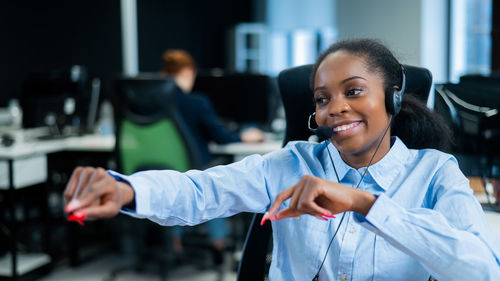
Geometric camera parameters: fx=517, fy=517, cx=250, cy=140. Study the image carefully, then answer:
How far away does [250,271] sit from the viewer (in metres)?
1.14

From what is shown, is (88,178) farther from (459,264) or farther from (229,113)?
(229,113)

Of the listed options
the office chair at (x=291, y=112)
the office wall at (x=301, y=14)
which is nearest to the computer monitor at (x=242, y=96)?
the office chair at (x=291, y=112)

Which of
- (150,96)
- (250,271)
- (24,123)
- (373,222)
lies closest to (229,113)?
(150,96)

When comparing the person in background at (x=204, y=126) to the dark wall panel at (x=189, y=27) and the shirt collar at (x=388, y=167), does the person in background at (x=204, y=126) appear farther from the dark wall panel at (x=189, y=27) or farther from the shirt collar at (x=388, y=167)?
the dark wall panel at (x=189, y=27)

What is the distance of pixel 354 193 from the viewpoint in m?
0.77

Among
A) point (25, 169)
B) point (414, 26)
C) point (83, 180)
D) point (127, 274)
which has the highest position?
point (414, 26)

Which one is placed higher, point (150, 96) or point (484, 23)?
point (484, 23)

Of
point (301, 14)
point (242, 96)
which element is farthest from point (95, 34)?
point (301, 14)

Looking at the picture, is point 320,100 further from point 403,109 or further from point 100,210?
point 100,210

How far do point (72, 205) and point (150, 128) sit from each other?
1.93m

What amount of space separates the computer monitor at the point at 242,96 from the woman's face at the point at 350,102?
2306 mm

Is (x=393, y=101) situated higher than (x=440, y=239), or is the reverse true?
(x=393, y=101)

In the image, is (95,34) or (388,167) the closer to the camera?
(388,167)

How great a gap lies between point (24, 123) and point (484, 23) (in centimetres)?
442
